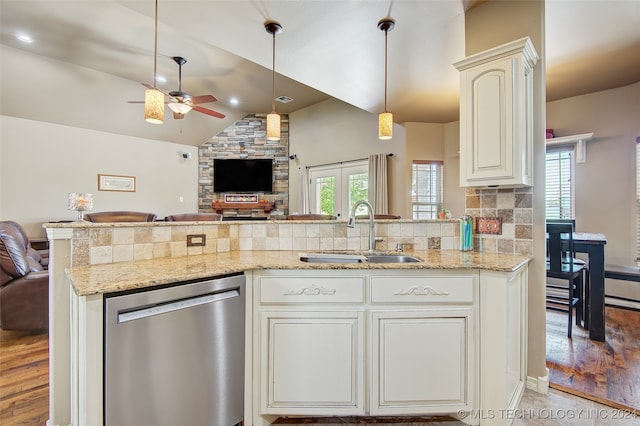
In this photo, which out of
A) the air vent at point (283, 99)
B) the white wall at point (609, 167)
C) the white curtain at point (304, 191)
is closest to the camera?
the white wall at point (609, 167)

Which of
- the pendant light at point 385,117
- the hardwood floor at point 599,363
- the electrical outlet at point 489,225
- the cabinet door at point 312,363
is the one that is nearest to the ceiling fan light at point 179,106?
the pendant light at point 385,117

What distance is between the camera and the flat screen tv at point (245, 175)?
22.5 ft

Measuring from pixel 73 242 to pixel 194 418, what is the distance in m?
0.99

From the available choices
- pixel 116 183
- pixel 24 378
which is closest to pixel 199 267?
pixel 24 378

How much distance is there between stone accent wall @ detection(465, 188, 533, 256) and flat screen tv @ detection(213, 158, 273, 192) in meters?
5.36

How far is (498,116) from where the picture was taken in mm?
1752

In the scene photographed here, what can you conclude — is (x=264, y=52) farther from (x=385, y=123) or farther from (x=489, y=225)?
(x=489, y=225)

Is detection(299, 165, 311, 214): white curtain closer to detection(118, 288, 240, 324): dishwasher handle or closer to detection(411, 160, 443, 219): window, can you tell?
detection(411, 160, 443, 219): window

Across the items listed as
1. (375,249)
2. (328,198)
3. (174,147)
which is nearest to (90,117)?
(174,147)

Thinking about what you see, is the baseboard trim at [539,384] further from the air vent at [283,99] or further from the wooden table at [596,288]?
the air vent at [283,99]

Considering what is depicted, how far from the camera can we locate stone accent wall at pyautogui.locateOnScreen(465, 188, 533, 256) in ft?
6.09

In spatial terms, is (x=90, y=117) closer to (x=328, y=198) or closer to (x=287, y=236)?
(x=328, y=198)

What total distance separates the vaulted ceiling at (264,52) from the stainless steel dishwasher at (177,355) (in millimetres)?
2207

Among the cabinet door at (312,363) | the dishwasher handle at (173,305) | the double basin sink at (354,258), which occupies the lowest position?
the cabinet door at (312,363)
